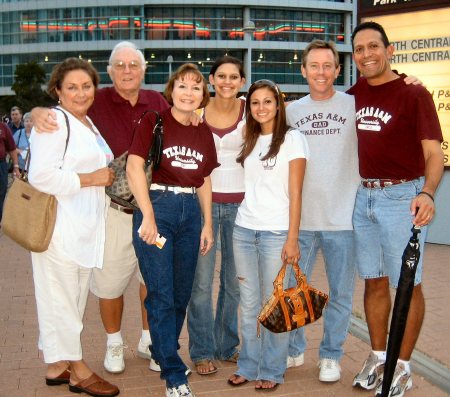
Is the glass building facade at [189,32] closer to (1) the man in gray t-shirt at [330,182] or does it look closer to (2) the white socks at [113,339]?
(1) the man in gray t-shirt at [330,182]

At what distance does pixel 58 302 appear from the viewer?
3.84 m

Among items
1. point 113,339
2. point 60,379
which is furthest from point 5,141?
point 60,379

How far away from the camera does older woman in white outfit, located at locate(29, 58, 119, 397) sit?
365 cm

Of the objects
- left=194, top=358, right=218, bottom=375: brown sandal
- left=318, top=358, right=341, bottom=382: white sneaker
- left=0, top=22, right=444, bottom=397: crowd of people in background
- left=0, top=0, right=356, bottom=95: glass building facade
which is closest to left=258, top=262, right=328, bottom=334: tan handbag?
left=0, top=22, right=444, bottom=397: crowd of people in background

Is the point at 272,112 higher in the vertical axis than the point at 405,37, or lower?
lower

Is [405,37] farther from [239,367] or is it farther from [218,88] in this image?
[239,367]

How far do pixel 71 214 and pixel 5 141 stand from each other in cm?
718

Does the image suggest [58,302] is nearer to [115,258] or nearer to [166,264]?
[115,258]

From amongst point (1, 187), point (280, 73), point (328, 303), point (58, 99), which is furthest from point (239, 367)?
point (280, 73)

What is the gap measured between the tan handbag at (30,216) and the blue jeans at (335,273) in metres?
1.68

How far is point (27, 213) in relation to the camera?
3732 millimetres

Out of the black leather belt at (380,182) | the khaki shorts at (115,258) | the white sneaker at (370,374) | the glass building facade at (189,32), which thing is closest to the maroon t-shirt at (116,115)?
the khaki shorts at (115,258)

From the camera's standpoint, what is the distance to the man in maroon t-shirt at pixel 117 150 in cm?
423

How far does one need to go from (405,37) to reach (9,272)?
20.8 ft
